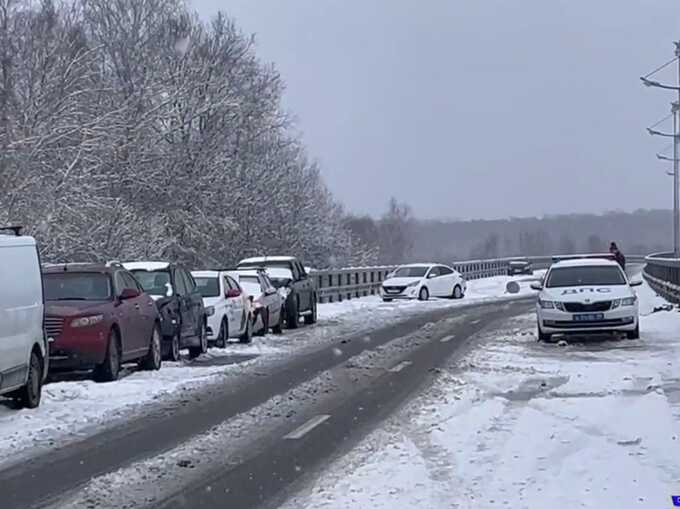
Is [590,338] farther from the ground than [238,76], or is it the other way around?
[238,76]

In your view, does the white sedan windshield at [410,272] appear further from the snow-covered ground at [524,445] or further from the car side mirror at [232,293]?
the snow-covered ground at [524,445]

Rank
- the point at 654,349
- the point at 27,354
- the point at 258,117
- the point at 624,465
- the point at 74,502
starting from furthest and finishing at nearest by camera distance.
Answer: the point at 258,117 < the point at 654,349 < the point at 27,354 < the point at 624,465 < the point at 74,502

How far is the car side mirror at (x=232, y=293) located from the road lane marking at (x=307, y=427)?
11.2 m

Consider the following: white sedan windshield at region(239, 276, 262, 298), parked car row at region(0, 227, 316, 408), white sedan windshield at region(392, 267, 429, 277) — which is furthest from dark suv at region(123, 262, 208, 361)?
white sedan windshield at region(392, 267, 429, 277)

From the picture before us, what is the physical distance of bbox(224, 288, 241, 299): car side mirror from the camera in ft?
79.3

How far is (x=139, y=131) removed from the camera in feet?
136

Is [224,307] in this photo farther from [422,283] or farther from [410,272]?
[410,272]

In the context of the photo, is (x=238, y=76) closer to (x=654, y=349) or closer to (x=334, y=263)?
(x=334, y=263)

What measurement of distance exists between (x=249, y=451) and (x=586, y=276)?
14.4m

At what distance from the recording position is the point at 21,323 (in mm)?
13359

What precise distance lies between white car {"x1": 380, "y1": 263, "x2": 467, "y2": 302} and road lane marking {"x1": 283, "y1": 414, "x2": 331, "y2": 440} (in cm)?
3243

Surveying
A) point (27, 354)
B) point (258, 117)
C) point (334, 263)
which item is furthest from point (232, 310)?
point (334, 263)

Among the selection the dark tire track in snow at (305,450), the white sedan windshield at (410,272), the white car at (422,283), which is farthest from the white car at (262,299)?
the white sedan windshield at (410,272)

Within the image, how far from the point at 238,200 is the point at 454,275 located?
9.20 meters
